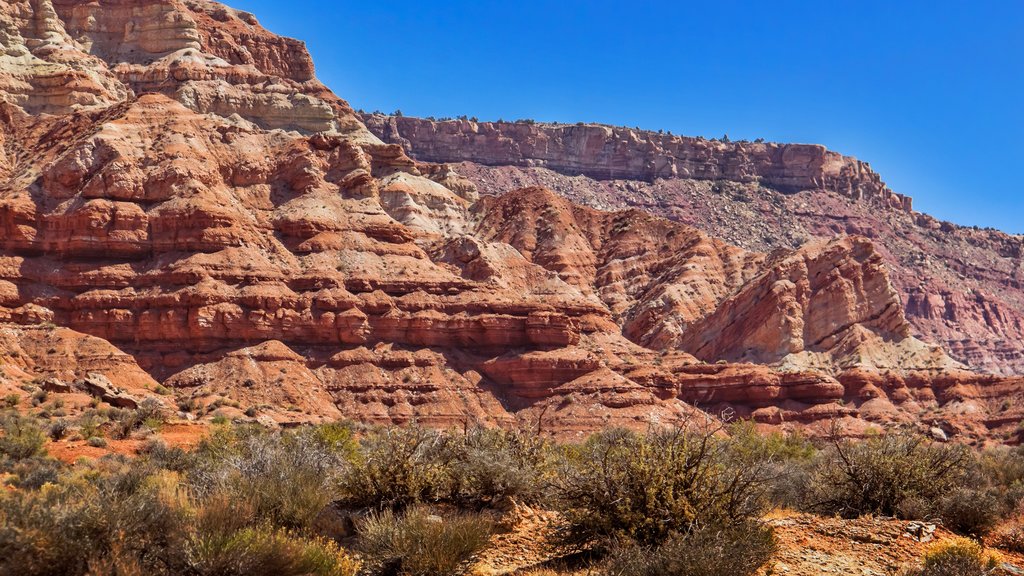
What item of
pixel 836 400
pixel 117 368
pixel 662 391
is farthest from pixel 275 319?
pixel 836 400

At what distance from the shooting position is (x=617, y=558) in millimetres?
10562

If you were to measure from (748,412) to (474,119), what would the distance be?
418ft

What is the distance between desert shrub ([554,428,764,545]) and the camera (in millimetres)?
11531

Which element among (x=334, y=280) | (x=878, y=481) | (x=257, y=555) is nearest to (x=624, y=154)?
(x=334, y=280)

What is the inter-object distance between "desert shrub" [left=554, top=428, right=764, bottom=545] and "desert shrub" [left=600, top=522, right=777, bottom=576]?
0.38m

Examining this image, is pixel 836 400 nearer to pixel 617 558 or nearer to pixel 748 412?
pixel 748 412

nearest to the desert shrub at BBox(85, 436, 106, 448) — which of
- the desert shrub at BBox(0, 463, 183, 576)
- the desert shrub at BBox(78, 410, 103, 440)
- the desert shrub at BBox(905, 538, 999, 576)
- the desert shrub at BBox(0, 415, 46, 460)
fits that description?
the desert shrub at BBox(78, 410, 103, 440)

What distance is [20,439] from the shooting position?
2573 centimetres

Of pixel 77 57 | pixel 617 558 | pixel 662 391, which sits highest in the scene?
pixel 77 57

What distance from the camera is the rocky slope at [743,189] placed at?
507 feet

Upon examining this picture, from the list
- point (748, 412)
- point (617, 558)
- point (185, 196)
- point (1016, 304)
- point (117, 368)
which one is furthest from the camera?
point (1016, 304)

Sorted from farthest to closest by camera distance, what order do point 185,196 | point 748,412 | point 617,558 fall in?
point 748,412 < point 185,196 < point 617,558

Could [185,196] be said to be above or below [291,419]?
above

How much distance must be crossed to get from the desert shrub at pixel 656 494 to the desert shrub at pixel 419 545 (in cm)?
161
